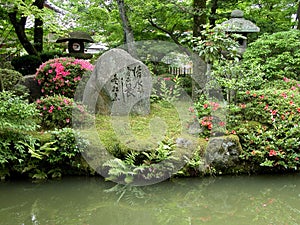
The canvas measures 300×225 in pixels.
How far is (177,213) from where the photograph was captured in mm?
4516

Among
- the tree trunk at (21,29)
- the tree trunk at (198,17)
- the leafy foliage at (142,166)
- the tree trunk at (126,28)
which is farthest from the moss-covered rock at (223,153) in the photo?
the tree trunk at (21,29)

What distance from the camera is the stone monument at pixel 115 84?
278 inches

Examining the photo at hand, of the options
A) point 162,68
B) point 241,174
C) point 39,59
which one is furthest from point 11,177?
point 162,68

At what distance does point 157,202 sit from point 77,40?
7740 millimetres

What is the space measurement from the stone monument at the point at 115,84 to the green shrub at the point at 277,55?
272cm

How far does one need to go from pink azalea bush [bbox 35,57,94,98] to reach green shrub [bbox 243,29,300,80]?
3.92m

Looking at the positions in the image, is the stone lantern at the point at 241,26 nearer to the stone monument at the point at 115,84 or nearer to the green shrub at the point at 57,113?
the stone monument at the point at 115,84

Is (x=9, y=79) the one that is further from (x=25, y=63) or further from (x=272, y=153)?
(x=272, y=153)

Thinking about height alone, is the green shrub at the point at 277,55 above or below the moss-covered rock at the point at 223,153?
above

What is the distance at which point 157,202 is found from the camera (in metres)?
4.87

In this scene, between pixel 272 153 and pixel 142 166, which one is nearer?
pixel 142 166

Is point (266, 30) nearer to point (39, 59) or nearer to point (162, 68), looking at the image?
point (162, 68)

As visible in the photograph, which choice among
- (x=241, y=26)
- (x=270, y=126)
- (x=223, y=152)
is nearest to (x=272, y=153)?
(x=270, y=126)

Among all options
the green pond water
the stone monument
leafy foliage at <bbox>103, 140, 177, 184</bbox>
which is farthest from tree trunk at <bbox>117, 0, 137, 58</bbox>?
the green pond water
